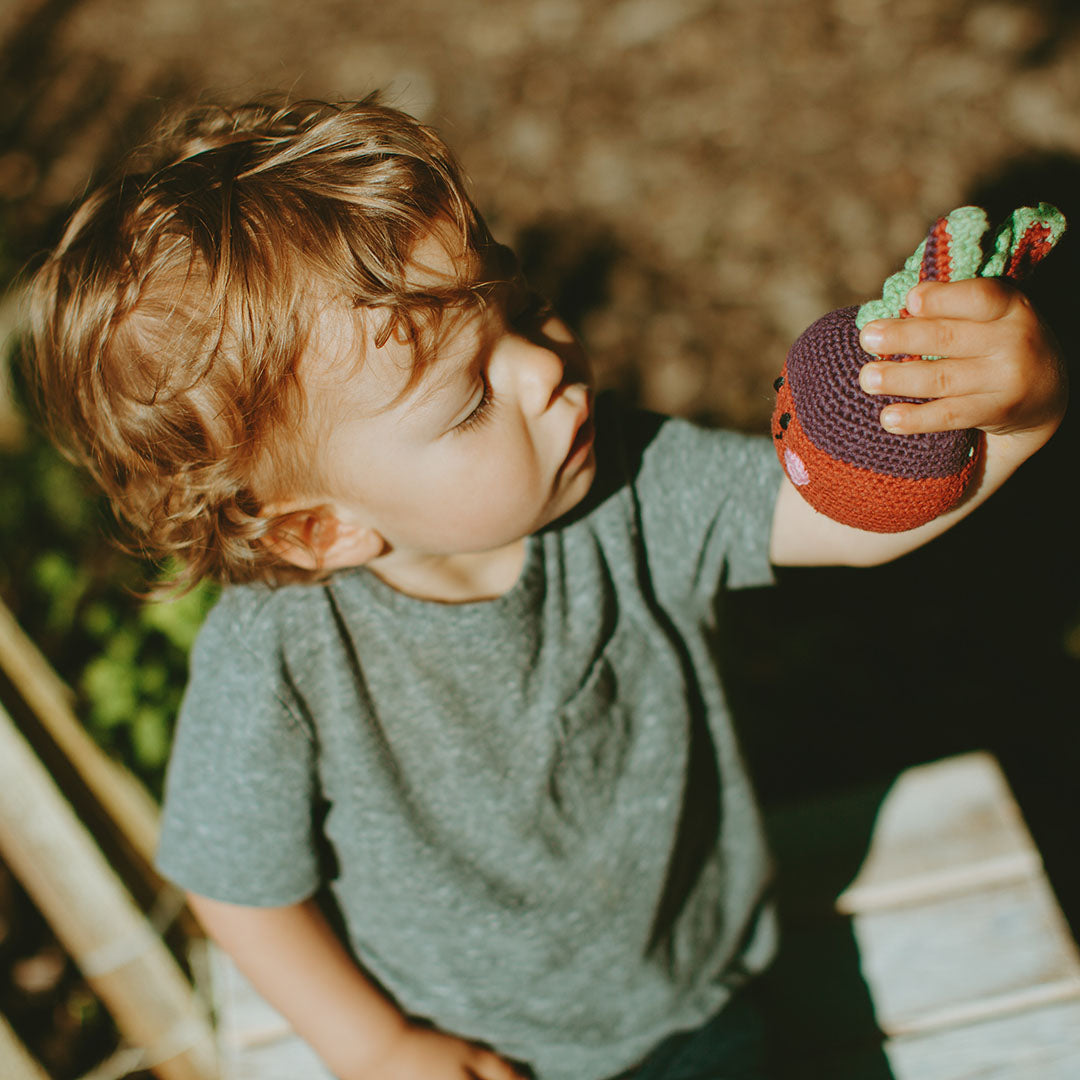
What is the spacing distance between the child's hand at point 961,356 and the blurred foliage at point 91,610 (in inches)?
53.6

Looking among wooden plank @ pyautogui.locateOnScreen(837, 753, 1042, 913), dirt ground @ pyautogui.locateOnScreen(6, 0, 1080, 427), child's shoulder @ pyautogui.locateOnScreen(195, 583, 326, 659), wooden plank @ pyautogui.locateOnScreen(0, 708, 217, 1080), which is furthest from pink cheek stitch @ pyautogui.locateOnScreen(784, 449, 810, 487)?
dirt ground @ pyautogui.locateOnScreen(6, 0, 1080, 427)

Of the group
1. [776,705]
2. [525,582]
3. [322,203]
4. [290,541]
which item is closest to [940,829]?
[776,705]

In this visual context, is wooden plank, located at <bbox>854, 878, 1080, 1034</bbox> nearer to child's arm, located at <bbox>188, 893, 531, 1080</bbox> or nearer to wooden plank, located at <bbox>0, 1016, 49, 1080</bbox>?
child's arm, located at <bbox>188, 893, 531, 1080</bbox>

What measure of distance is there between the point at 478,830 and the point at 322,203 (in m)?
0.81

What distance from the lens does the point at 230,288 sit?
3.13 feet

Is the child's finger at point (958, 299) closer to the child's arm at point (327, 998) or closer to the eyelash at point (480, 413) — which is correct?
the eyelash at point (480, 413)

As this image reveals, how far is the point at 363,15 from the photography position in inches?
160

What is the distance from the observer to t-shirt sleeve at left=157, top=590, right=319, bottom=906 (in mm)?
1178

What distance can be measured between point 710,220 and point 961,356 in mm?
2571

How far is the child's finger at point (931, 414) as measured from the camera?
0.84 metres

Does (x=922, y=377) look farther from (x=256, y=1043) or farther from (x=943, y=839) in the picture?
(x=256, y=1043)

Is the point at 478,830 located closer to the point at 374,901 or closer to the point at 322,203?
the point at 374,901

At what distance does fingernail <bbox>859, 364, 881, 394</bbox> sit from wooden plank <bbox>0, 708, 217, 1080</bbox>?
5.10 ft

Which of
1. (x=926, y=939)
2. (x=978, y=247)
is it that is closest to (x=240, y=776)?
(x=978, y=247)
